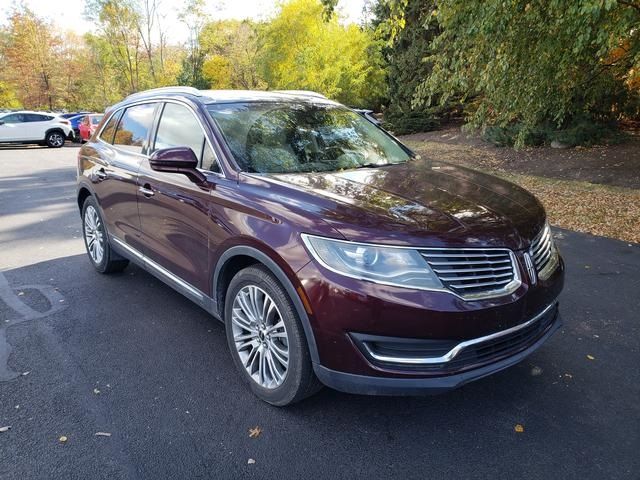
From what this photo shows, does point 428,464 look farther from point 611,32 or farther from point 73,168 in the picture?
point 73,168

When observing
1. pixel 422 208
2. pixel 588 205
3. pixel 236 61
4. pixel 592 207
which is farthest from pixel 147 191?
pixel 236 61

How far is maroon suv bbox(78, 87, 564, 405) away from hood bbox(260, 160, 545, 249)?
0.01 metres

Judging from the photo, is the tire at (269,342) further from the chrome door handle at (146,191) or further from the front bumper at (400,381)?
the chrome door handle at (146,191)

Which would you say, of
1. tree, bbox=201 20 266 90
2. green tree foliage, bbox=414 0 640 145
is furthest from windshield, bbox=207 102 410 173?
tree, bbox=201 20 266 90

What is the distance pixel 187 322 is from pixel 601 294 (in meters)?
3.81

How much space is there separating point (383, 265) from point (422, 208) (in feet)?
1.58

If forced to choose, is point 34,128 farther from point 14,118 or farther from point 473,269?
point 473,269

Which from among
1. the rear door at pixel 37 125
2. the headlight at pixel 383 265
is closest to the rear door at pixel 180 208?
the headlight at pixel 383 265

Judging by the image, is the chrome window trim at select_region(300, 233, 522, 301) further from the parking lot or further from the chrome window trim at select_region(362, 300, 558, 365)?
the parking lot

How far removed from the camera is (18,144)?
72.8 feet

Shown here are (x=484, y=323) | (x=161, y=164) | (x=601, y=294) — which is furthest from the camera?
(x=601, y=294)

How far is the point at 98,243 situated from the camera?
5.09 m

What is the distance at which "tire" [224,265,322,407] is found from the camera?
8.54ft

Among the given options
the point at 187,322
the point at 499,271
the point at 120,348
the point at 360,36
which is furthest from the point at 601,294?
the point at 360,36
